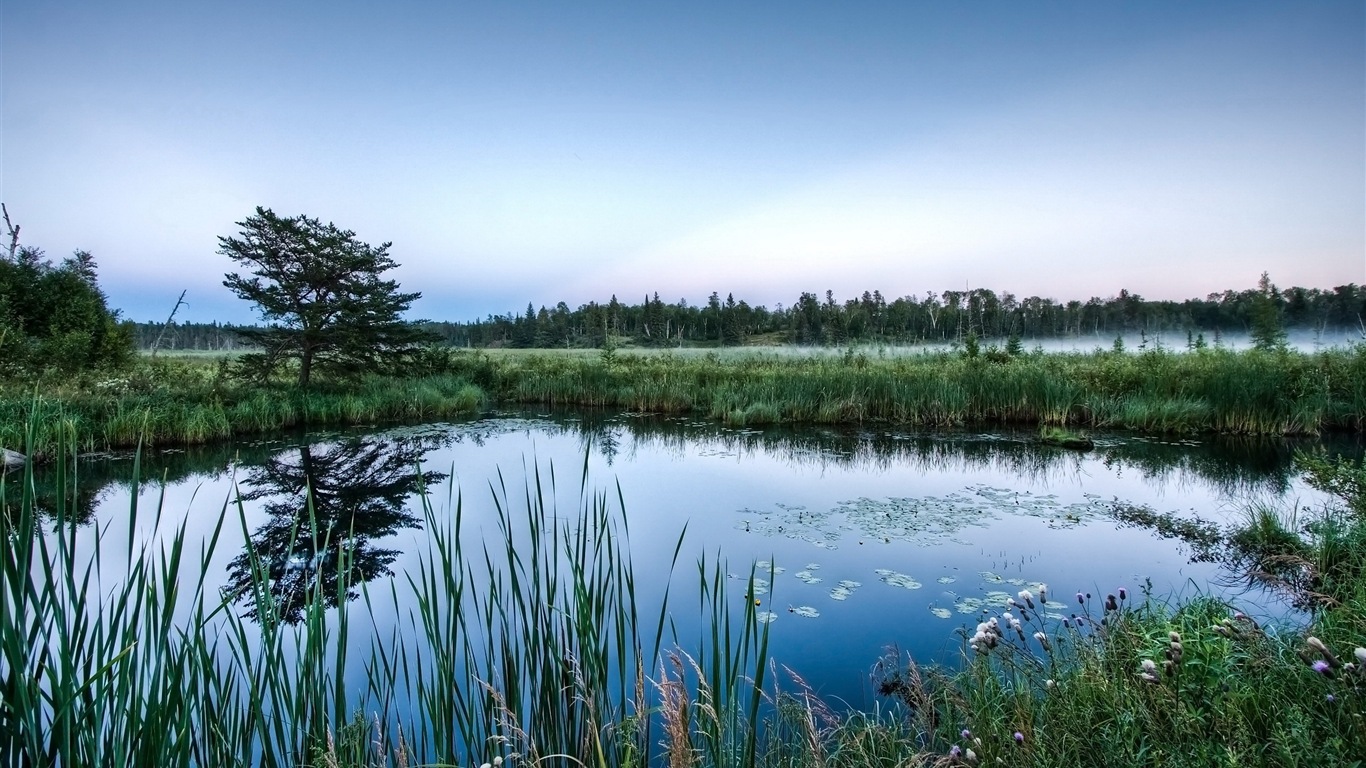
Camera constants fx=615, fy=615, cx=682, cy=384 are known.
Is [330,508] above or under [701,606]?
under

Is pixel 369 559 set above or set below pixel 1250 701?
below

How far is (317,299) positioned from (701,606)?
1784 centimetres

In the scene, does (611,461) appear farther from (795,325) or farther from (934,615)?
(795,325)

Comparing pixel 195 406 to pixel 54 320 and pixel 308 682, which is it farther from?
pixel 308 682

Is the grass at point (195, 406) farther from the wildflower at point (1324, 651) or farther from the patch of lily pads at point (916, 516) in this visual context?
the wildflower at point (1324, 651)

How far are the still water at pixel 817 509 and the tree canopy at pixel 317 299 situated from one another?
3751 mm

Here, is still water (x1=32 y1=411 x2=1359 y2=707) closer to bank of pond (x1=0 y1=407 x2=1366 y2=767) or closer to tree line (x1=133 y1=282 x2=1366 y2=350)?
bank of pond (x1=0 y1=407 x2=1366 y2=767)

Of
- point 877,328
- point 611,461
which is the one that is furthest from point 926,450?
point 877,328

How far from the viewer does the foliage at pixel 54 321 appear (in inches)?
540

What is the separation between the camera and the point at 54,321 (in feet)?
53.6

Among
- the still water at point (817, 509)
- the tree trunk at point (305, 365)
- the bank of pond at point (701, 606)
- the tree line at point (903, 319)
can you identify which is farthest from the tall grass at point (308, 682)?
the tree line at point (903, 319)

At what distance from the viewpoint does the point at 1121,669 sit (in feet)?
8.82

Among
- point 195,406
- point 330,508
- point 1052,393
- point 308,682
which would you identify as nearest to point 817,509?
point 330,508

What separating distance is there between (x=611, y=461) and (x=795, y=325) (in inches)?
1795
